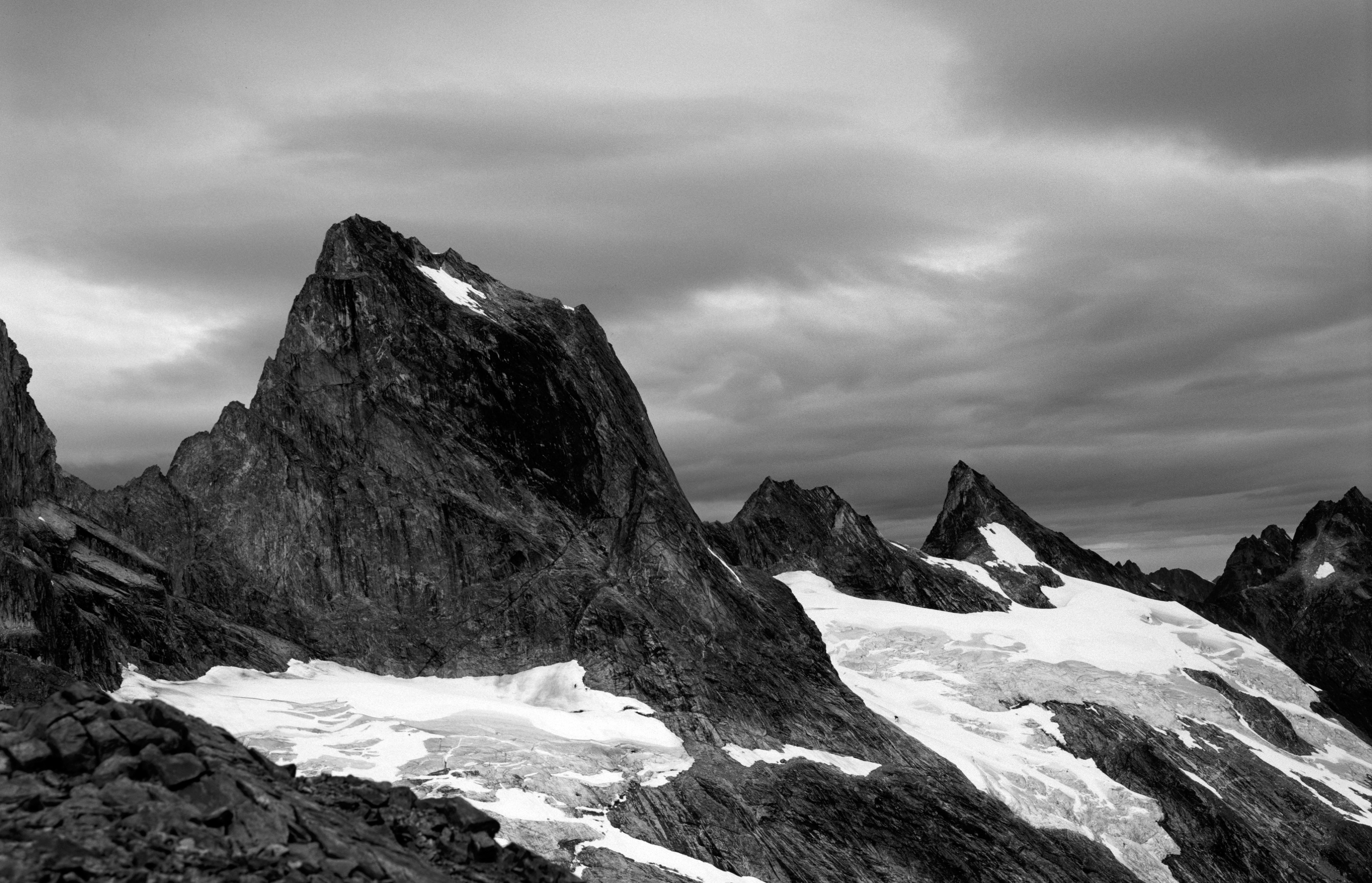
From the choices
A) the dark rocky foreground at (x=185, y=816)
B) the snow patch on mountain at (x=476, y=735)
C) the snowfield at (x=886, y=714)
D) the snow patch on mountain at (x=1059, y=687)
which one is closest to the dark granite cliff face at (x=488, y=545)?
the snow patch on mountain at (x=476, y=735)

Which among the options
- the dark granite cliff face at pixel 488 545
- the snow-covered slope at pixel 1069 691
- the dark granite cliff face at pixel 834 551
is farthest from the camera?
the dark granite cliff face at pixel 834 551

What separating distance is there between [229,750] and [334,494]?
242 ft

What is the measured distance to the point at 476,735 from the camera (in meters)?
79.6

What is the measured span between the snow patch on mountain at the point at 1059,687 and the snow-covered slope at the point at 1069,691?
0.22 meters

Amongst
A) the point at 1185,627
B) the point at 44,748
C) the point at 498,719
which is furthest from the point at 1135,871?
the point at 44,748

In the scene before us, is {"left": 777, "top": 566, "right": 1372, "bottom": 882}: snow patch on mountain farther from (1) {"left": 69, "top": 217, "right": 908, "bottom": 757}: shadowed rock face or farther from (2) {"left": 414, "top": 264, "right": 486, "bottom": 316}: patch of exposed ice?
(2) {"left": 414, "top": 264, "right": 486, "bottom": 316}: patch of exposed ice

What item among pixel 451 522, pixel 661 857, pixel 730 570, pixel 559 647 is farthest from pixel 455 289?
pixel 661 857

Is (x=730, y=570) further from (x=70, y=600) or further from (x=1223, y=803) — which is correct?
(x=70, y=600)

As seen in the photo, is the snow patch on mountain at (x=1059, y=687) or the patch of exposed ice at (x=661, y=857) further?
the snow patch on mountain at (x=1059, y=687)

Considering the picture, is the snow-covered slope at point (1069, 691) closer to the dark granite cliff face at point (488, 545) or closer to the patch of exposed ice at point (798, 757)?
the dark granite cliff face at point (488, 545)

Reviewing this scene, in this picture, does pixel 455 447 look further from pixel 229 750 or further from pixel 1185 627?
pixel 1185 627

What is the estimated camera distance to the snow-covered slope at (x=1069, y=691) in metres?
104

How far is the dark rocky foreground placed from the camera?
26.3m

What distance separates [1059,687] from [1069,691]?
123 cm
